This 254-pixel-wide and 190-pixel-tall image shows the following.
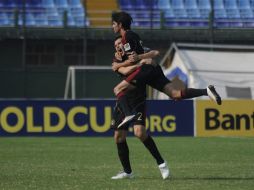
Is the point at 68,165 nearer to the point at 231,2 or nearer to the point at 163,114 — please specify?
the point at 163,114

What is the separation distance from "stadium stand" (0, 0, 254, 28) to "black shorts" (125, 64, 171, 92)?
2291 cm

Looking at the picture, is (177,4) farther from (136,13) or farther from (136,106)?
(136,106)

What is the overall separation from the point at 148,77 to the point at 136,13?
85.5 ft

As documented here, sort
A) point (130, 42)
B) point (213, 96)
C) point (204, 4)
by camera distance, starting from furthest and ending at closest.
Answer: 1. point (204, 4)
2. point (130, 42)
3. point (213, 96)

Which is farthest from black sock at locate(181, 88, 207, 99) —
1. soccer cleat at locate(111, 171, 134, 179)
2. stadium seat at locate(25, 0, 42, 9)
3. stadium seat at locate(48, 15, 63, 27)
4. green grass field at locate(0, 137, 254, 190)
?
stadium seat at locate(25, 0, 42, 9)

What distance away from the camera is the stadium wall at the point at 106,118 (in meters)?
23.0

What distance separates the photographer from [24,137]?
22.9m

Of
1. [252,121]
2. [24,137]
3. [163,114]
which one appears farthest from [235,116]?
[24,137]

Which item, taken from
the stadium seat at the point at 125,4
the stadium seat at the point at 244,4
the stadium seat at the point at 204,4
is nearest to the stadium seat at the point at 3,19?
the stadium seat at the point at 125,4

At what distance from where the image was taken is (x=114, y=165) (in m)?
13.1

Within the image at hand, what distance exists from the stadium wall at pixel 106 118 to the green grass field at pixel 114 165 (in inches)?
69.3

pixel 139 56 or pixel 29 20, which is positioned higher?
pixel 29 20

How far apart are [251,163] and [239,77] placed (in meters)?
16.8

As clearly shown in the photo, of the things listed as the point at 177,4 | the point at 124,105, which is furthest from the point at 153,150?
the point at 177,4
